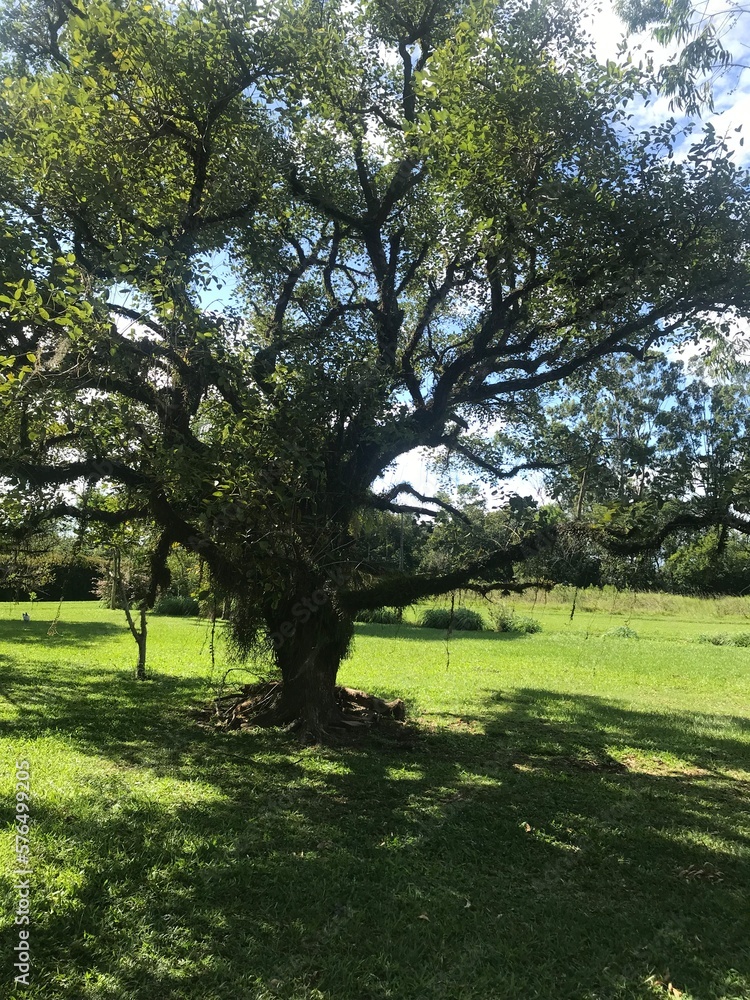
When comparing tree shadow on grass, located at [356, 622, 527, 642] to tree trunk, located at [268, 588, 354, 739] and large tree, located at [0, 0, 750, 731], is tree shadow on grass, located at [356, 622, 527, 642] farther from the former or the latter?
large tree, located at [0, 0, 750, 731]

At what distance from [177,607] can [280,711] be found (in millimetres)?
22538

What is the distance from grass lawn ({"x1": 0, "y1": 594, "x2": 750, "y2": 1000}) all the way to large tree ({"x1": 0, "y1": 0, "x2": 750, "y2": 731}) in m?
2.05

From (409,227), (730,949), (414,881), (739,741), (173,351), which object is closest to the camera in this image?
(730,949)

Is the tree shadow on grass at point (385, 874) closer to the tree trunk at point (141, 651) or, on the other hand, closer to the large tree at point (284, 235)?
the large tree at point (284, 235)

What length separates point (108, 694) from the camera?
10805 millimetres

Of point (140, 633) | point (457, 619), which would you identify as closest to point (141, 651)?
point (140, 633)

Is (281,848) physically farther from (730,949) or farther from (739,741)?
(739,741)

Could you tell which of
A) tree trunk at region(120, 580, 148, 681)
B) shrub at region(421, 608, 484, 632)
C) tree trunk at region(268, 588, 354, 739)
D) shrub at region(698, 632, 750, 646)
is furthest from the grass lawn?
shrub at region(421, 608, 484, 632)

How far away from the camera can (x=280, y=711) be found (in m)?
8.71

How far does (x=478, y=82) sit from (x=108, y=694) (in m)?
10.4

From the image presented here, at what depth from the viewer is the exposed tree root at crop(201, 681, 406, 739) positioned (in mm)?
8531

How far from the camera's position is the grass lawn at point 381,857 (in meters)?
3.32

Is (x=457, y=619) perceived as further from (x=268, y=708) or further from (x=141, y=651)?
(x=268, y=708)

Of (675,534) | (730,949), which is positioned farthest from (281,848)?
(675,534)
